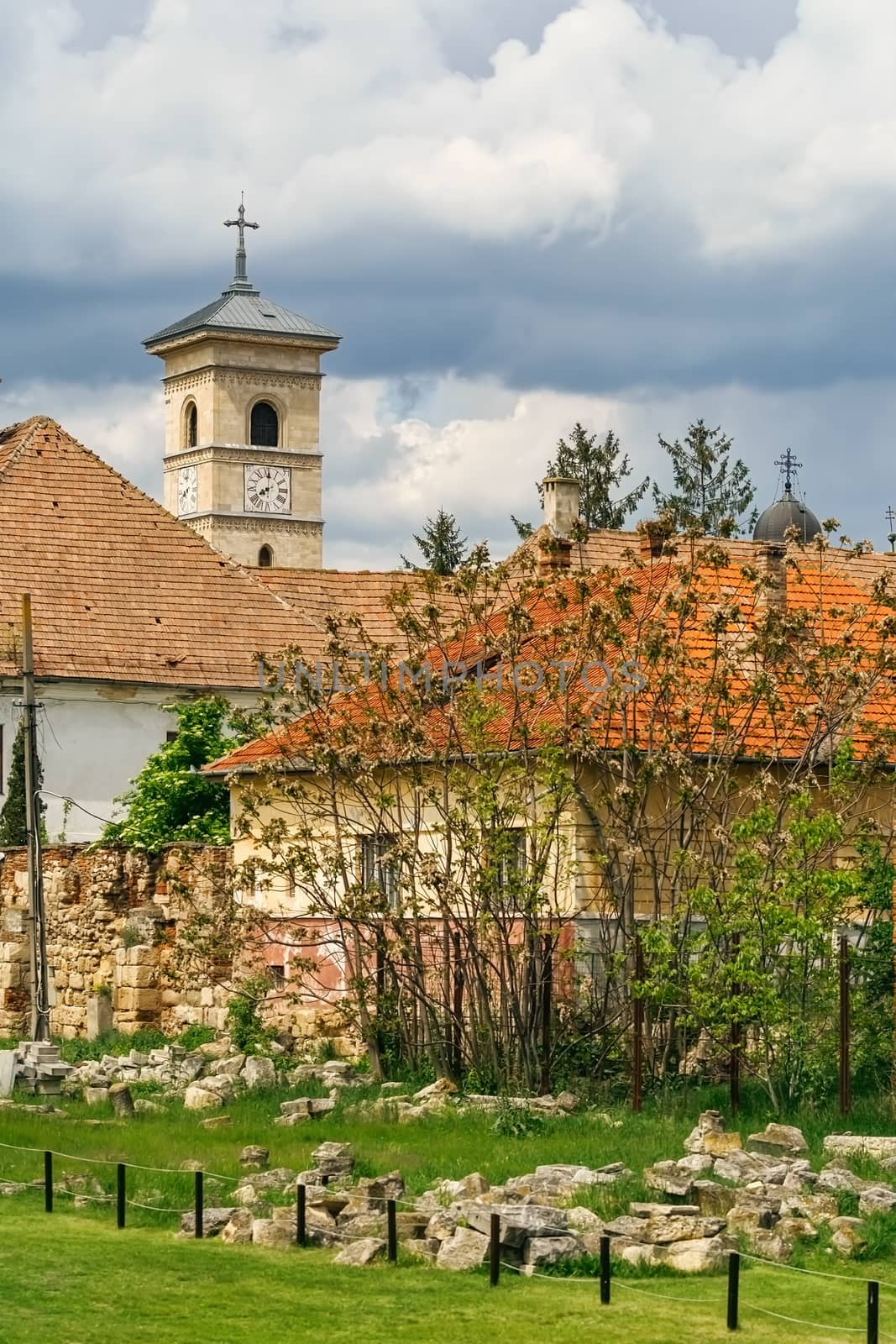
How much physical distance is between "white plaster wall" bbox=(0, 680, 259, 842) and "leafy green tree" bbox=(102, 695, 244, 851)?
258 cm

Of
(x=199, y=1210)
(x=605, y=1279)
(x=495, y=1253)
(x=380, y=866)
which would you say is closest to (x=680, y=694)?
(x=380, y=866)

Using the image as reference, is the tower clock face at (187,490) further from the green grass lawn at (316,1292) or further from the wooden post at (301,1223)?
the wooden post at (301,1223)

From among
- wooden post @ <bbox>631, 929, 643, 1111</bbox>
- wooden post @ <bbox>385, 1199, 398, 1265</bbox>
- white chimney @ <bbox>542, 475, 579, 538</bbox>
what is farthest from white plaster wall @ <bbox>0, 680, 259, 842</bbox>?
wooden post @ <bbox>385, 1199, 398, 1265</bbox>

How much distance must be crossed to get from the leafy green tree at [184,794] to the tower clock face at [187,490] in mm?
59977

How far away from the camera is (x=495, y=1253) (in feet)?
42.5

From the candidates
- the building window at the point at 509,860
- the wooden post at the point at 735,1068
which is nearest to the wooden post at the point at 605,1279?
the wooden post at the point at 735,1068

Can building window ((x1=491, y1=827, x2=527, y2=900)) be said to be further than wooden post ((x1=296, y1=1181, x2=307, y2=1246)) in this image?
Yes

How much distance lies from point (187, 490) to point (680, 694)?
75.0 meters

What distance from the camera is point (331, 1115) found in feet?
66.4

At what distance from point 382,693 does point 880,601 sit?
16.2 feet

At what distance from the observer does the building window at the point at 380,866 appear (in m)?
22.9

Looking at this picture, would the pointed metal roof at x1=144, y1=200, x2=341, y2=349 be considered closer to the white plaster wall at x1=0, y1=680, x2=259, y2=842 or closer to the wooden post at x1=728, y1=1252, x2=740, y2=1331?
the white plaster wall at x1=0, y1=680, x2=259, y2=842

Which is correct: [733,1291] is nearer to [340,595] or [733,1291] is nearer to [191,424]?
[340,595]

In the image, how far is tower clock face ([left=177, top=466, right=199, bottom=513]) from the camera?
95.3 m
